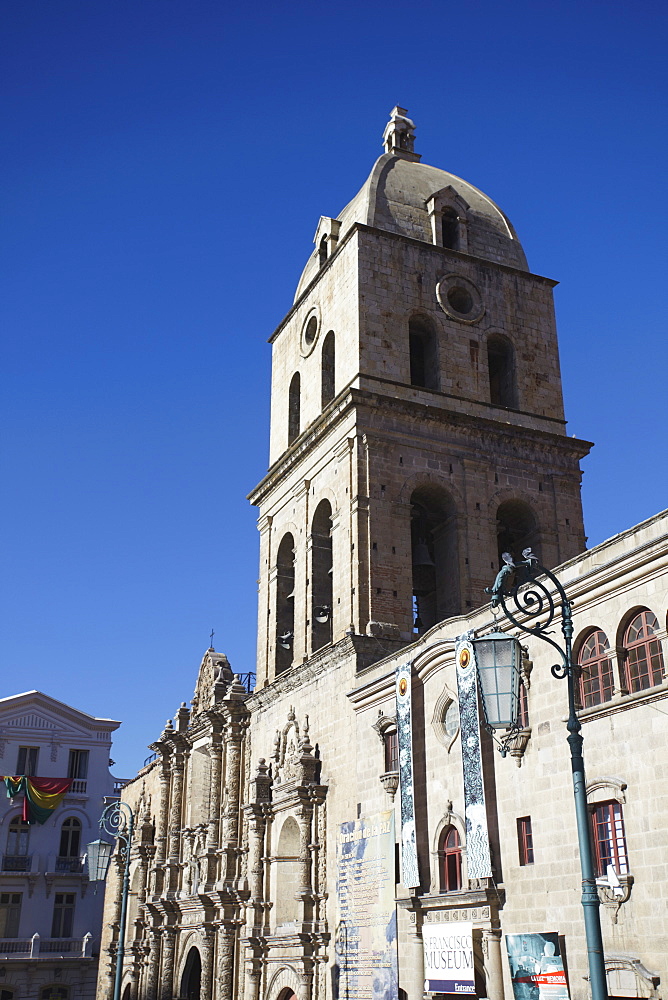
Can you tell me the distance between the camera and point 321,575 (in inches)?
1231

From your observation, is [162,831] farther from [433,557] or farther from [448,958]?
[448,958]

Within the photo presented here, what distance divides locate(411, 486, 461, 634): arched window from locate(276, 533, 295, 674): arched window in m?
4.40

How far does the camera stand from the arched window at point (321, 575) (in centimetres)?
3069

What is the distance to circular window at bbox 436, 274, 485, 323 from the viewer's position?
32906 millimetres

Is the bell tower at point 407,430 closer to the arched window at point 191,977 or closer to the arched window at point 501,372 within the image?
the arched window at point 501,372

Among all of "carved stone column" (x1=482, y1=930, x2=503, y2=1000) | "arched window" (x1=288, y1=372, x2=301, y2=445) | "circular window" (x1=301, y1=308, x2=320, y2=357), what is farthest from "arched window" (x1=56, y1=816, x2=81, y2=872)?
"carved stone column" (x1=482, y1=930, x2=503, y2=1000)

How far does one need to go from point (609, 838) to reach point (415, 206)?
2343 cm

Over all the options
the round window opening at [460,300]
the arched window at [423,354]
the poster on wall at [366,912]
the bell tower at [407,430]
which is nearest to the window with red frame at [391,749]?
the poster on wall at [366,912]

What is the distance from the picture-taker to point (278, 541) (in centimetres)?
3425

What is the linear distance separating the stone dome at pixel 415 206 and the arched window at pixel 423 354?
3.15 meters

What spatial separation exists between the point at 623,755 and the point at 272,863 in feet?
50.4

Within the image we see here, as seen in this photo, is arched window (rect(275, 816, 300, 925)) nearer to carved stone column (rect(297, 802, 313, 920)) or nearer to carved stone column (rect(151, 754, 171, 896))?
carved stone column (rect(297, 802, 313, 920))

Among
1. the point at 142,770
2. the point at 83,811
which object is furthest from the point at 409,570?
the point at 83,811

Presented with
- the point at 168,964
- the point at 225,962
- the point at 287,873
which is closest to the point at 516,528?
the point at 287,873
